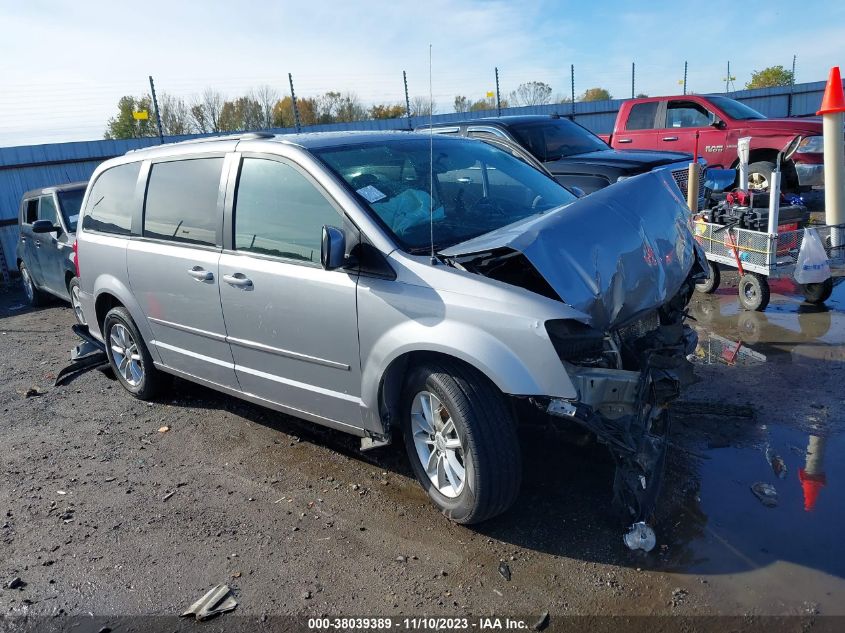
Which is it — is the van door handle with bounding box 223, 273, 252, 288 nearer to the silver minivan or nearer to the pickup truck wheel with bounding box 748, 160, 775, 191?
the silver minivan


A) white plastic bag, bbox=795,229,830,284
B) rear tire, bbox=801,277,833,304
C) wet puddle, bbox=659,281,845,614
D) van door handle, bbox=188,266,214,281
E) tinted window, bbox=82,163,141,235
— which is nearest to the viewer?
wet puddle, bbox=659,281,845,614

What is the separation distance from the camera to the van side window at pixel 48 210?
8.52m

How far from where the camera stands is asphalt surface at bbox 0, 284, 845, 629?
2.93m

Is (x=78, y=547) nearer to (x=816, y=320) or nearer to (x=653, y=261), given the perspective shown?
(x=653, y=261)

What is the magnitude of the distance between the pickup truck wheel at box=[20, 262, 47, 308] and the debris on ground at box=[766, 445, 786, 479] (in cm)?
1005

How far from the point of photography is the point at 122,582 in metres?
3.23

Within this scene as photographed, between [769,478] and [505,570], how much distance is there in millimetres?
1597

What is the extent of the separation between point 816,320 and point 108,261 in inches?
242

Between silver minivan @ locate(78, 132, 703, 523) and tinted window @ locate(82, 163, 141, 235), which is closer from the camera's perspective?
silver minivan @ locate(78, 132, 703, 523)

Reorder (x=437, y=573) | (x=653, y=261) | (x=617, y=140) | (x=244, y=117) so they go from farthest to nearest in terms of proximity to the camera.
Answer: (x=244, y=117)
(x=617, y=140)
(x=653, y=261)
(x=437, y=573)

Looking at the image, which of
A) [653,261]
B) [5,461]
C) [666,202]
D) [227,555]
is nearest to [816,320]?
[666,202]

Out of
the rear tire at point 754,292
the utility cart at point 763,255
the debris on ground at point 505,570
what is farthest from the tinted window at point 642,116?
the debris on ground at point 505,570

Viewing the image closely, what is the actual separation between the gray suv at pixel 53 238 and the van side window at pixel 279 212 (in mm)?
4550

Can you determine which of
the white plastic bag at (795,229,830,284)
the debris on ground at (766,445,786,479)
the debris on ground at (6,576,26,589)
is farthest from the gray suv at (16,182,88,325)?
the white plastic bag at (795,229,830,284)
